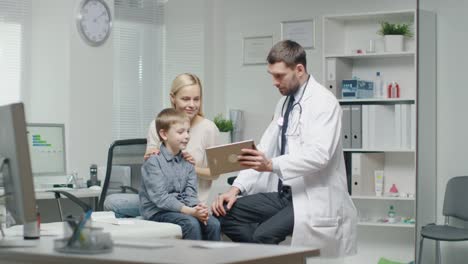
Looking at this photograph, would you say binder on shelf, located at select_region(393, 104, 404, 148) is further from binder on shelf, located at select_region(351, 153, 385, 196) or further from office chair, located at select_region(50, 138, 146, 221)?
office chair, located at select_region(50, 138, 146, 221)

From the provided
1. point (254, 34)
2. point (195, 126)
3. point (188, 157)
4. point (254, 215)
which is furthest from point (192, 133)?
point (254, 34)

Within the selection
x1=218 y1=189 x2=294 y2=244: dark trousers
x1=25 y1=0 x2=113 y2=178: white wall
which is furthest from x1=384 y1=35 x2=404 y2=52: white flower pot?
x1=218 y1=189 x2=294 y2=244: dark trousers

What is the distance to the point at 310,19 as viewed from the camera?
7.06 meters

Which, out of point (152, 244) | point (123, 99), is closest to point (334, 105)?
point (152, 244)

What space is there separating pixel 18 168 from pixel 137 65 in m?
5.06

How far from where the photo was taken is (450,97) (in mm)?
6414

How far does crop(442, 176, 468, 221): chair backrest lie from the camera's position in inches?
239

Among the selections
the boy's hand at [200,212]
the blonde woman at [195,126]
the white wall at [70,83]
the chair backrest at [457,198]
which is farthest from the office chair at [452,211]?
the white wall at [70,83]

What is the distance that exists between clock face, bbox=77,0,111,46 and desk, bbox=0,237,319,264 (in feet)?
14.2

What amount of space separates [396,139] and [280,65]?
8.75 feet

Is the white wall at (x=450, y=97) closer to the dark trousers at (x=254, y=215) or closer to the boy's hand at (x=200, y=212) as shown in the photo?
the dark trousers at (x=254, y=215)

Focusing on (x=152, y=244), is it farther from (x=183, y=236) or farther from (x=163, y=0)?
(x=163, y=0)

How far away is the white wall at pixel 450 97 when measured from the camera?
6.35m

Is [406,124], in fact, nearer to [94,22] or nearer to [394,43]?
[394,43]
